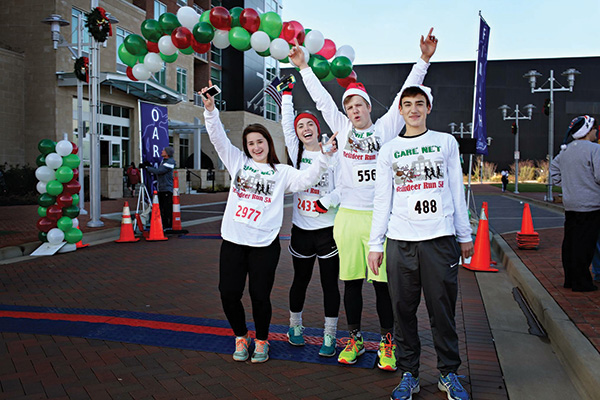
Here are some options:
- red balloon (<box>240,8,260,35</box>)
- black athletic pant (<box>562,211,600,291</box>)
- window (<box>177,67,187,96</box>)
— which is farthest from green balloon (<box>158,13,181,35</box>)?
window (<box>177,67,187,96</box>)

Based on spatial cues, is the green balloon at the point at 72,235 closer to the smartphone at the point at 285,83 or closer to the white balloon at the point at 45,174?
the white balloon at the point at 45,174

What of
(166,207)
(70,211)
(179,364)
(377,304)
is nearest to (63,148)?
(70,211)

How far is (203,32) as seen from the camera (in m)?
6.70

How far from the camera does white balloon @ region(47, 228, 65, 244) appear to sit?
889 centimetres

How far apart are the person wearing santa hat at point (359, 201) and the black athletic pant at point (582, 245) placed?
3043 millimetres

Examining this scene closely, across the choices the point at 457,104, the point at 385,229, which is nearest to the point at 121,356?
the point at 385,229

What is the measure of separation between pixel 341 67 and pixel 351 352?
3.78 metres

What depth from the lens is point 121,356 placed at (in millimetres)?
4047

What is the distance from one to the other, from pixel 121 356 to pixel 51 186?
5.92 meters

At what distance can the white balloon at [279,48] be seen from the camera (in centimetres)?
666

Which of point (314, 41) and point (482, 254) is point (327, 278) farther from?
point (482, 254)

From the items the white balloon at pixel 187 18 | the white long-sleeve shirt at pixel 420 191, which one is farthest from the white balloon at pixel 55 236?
the white long-sleeve shirt at pixel 420 191

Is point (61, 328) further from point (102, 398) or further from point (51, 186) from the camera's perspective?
point (51, 186)

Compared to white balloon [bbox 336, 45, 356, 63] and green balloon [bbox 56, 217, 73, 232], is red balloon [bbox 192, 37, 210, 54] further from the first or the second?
green balloon [bbox 56, 217, 73, 232]
